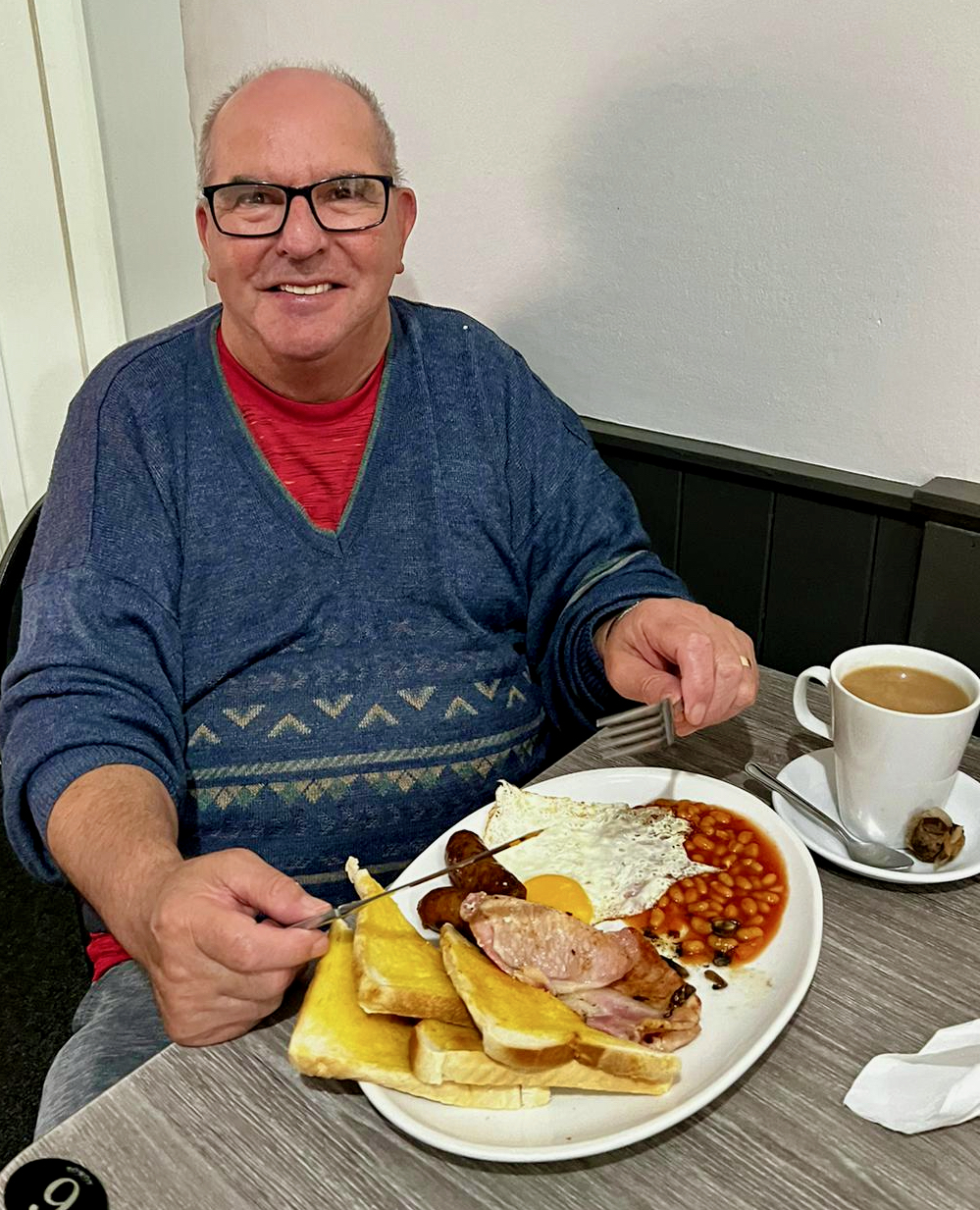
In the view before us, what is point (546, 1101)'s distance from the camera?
86cm

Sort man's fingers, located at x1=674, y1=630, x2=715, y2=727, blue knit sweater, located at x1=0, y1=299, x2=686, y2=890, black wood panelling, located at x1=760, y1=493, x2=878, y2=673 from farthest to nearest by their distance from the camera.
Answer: black wood panelling, located at x1=760, y1=493, x2=878, y2=673
blue knit sweater, located at x1=0, y1=299, x2=686, y2=890
man's fingers, located at x1=674, y1=630, x2=715, y2=727

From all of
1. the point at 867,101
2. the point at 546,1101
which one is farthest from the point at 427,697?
the point at 867,101

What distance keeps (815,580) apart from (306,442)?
31.6 inches

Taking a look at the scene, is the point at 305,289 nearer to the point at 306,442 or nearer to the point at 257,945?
the point at 306,442

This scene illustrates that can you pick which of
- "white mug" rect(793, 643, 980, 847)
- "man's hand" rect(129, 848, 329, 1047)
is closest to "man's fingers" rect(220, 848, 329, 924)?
"man's hand" rect(129, 848, 329, 1047)

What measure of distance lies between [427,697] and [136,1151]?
73 cm

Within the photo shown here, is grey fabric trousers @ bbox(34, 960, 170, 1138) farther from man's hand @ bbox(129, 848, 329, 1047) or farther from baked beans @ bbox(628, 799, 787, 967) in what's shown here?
baked beans @ bbox(628, 799, 787, 967)

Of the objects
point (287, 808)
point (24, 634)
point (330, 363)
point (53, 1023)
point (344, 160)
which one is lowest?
point (53, 1023)

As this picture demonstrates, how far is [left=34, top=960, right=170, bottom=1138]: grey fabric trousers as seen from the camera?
114 centimetres

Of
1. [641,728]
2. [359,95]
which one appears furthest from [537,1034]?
[359,95]

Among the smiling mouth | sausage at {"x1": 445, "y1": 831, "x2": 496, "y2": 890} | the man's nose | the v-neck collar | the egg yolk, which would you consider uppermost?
the man's nose

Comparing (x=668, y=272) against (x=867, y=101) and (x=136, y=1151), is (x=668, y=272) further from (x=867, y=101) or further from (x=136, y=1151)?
(x=136, y=1151)

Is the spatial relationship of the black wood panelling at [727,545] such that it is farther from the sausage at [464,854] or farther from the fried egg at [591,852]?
the sausage at [464,854]

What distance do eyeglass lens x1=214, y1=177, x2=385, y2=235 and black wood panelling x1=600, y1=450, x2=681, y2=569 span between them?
609 millimetres
